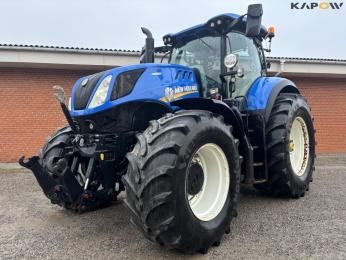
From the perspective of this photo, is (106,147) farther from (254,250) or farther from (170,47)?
(170,47)

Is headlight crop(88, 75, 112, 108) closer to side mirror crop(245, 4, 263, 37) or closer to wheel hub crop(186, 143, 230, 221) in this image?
wheel hub crop(186, 143, 230, 221)

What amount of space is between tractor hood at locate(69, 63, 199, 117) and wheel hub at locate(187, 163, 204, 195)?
82 cm

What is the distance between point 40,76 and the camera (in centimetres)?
1106

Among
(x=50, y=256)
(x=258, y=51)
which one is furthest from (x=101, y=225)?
(x=258, y=51)

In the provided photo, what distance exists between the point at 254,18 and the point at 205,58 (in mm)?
913

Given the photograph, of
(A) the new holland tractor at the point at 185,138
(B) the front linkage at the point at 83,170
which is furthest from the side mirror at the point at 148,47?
(B) the front linkage at the point at 83,170

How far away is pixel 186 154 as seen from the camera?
313 centimetres

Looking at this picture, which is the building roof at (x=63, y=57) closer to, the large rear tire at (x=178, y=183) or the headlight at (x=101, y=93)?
the headlight at (x=101, y=93)

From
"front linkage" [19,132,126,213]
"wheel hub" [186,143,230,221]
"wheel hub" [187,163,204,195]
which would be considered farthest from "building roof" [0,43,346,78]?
"wheel hub" [187,163,204,195]

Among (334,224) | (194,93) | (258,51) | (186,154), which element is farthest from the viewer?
(258,51)

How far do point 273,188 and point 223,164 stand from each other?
5.34 ft

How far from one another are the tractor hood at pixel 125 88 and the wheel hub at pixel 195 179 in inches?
32.2

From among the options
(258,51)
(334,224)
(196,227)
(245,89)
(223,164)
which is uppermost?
(258,51)

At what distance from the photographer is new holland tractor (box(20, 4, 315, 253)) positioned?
3.04m
